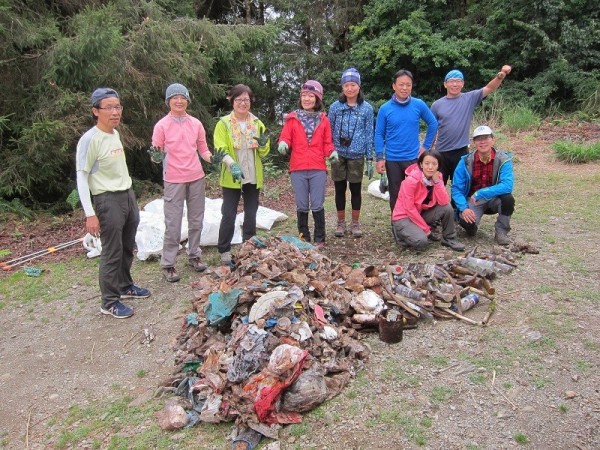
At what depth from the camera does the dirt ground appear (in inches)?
98.7

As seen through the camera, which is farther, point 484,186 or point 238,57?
point 238,57

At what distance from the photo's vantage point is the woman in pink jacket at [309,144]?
15.7 feet

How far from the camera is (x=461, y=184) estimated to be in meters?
5.03

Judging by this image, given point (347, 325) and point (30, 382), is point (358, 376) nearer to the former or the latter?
point (347, 325)

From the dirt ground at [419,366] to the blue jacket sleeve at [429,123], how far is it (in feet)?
4.00

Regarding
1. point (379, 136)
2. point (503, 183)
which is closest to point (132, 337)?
point (379, 136)

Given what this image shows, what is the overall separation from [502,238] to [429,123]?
140 centimetres

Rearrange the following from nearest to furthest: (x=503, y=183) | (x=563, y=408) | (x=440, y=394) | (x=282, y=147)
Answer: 1. (x=563, y=408)
2. (x=440, y=394)
3. (x=282, y=147)
4. (x=503, y=183)

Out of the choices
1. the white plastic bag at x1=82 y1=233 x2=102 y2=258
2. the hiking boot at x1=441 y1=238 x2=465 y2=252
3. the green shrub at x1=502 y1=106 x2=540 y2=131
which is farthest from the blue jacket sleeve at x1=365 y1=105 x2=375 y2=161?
the green shrub at x1=502 y1=106 x2=540 y2=131

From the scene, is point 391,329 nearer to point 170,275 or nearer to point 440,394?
point 440,394

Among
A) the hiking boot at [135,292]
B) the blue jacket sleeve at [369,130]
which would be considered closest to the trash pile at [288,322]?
the hiking boot at [135,292]

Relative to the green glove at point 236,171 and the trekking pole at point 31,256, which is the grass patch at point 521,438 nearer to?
the green glove at point 236,171

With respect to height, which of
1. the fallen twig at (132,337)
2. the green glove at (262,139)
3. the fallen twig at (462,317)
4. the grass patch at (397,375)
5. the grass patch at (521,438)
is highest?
the green glove at (262,139)

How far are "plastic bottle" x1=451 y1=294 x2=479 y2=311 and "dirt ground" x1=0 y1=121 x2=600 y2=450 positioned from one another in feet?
0.22
